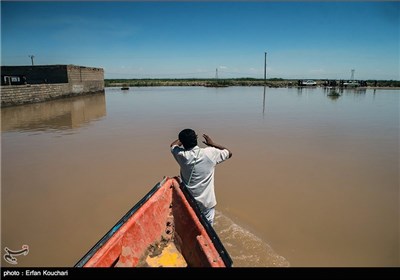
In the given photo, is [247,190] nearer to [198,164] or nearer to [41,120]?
[198,164]

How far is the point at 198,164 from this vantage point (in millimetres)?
2861

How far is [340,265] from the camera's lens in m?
3.48

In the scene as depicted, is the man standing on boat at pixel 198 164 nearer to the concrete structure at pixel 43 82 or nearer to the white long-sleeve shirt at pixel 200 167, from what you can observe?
the white long-sleeve shirt at pixel 200 167

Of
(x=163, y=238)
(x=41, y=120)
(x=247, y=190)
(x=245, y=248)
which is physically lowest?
(x=245, y=248)

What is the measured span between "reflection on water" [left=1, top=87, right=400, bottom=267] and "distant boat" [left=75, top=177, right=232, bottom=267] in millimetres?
1034

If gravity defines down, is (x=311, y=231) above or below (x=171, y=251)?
below

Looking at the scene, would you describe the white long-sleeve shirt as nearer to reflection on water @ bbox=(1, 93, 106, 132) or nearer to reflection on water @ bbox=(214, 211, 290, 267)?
reflection on water @ bbox=(214, 211, 290, 267)

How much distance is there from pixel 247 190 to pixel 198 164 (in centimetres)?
313

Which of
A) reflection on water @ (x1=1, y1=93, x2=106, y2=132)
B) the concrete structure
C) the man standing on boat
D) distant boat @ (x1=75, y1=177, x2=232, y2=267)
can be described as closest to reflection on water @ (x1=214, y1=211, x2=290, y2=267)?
the man standing on boat

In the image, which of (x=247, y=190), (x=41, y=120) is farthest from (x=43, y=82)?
(x=247, y=190)

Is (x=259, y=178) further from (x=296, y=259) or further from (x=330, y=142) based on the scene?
(x=330, y=142)
